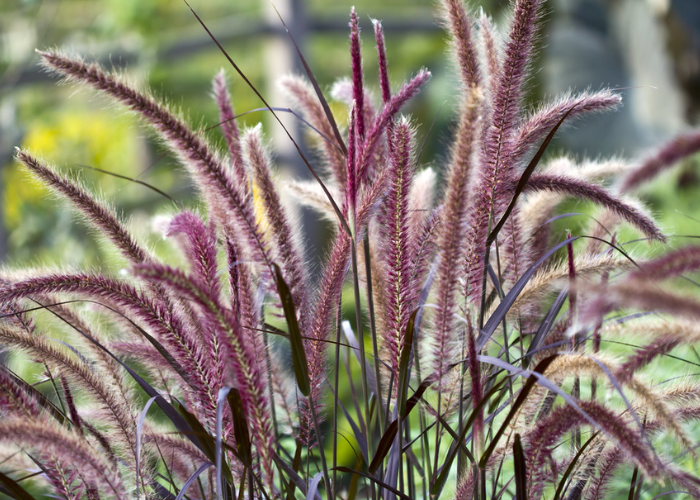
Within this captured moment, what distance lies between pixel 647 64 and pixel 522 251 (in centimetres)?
354

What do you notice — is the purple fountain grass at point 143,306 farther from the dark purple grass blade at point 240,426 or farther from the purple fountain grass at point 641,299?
the purple fountain grass at point 641,299

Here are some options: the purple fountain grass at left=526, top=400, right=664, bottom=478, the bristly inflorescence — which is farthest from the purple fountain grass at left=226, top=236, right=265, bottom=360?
the purple fountain grass at left=526, top=400, right=664, bottom=478

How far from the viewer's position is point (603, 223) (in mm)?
714

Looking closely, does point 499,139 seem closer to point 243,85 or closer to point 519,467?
point 519,467

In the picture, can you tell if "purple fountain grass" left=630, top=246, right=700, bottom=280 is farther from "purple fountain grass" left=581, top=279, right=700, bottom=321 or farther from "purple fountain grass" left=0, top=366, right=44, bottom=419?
"purple fountain grass" left=0, top=366, right=44, bottom=419

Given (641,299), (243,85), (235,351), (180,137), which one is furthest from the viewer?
(243,85)

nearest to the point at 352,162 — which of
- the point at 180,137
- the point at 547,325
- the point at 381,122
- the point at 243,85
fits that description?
the point at 381,122

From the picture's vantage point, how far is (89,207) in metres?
0.54

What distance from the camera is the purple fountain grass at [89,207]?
0.53m

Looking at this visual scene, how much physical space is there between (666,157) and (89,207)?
409mm

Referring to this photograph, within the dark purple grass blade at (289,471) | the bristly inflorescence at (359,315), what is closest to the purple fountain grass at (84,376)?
the bristly inflorescence at (359,315)

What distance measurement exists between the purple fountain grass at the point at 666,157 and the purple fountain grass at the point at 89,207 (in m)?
0.37

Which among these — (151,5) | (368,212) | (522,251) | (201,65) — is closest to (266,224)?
(368,212)

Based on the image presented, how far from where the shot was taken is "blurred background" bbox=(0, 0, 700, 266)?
2.13 m
